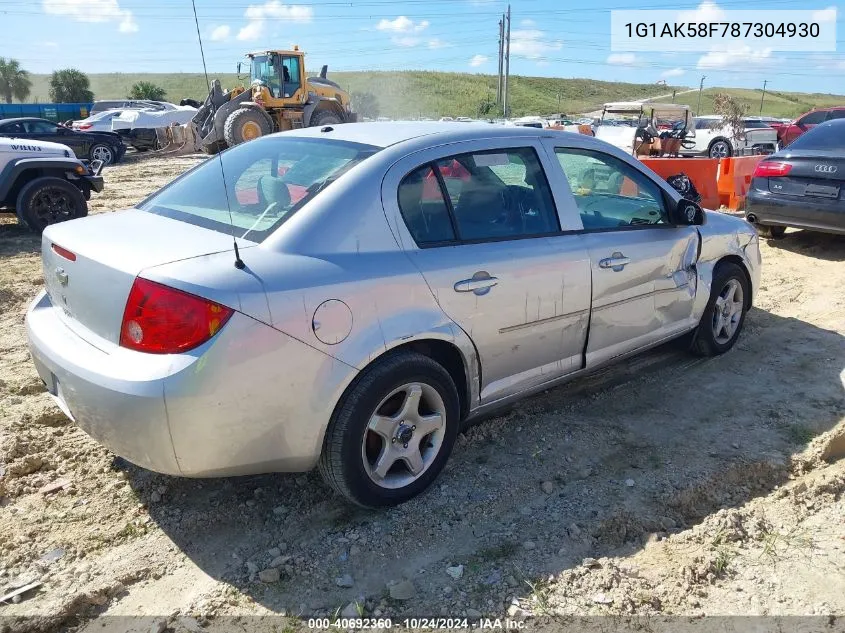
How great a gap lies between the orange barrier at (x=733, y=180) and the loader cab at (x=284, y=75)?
13.9 m

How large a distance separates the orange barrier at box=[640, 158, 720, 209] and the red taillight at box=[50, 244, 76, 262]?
881cm

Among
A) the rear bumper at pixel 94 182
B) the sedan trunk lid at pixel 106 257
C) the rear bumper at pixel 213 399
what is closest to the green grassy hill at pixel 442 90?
the rear bumper at pixel 94 182

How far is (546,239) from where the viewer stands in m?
3.43

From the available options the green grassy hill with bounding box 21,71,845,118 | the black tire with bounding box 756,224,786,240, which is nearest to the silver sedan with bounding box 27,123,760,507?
the black tire with bounding box 756,224,786,240

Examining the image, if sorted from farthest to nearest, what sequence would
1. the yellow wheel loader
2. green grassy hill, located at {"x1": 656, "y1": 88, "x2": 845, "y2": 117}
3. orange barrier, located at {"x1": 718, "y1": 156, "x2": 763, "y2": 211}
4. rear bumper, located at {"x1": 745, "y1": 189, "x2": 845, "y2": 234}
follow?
1. green grassy hill, located at {"x1": 656, "y1": 88, "x2": 845, "y2": 117}
2. the yellow wheel loader
3. orange barrier, located at {"x1": 718, "y1": 156, "x2": 763, "y2": 211}
4. rear bumper, located at {"x1": 745, "y1": 189, "x2": 845, "y2": 234}

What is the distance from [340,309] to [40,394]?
2.62 metres

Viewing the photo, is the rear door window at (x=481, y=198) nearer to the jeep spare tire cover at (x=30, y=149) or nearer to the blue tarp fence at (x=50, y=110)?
the jeep spare tire cover at (x=30, y=149)

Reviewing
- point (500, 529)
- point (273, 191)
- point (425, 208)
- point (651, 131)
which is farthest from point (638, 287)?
point (651, 131)

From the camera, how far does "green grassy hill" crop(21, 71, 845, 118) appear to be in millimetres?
71938

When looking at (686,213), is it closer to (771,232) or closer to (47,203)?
(771,232)

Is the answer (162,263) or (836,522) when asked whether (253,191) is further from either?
(836,522)

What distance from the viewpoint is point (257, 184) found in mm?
3184

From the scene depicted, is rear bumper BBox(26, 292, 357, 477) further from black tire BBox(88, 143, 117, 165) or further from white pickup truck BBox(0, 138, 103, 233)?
black tire BBox(88, 143, 117, 165)

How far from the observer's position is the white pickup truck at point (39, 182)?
8469mm
